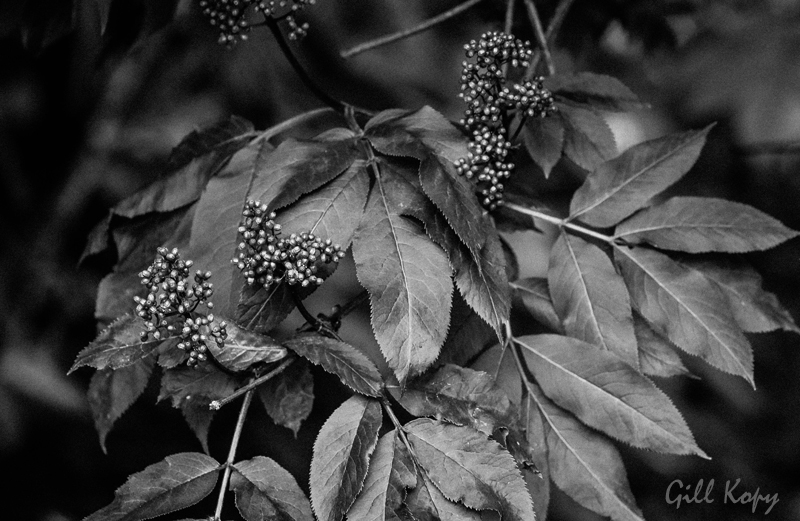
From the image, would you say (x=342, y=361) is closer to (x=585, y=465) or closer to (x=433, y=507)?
(x=433, y=507)

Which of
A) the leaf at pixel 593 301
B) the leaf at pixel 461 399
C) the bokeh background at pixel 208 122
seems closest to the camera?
the leaf at pixel 461 399

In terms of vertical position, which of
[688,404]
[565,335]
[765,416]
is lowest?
[765,416]

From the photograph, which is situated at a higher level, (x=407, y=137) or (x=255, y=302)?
(x=407, y=137)

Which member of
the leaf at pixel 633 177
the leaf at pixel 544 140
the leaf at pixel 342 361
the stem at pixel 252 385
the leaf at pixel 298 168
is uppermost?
the leaf at pixel 298 168

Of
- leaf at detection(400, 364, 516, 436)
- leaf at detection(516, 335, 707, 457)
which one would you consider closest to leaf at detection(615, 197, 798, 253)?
leaf at detection(516, 335, 707, 457)

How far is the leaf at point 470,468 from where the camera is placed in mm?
1046

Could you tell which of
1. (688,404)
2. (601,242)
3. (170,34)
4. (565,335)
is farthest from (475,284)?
(688,404)

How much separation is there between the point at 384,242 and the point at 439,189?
0.12 metres

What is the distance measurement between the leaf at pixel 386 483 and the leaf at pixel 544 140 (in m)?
0.60

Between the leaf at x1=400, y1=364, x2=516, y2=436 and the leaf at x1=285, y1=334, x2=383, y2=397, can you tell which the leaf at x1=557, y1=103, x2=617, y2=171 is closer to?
the leaf at x1=400, y1=364, x2=516, y2=436

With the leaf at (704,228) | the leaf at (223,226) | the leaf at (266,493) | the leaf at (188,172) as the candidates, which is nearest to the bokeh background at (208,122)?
the leaf at (704,228)

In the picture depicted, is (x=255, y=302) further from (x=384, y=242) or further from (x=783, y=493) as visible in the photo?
(x=783, y=493)

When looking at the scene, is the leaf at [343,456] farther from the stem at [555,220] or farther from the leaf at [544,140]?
the leaf at [544,140]

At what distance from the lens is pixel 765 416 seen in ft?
12.6
